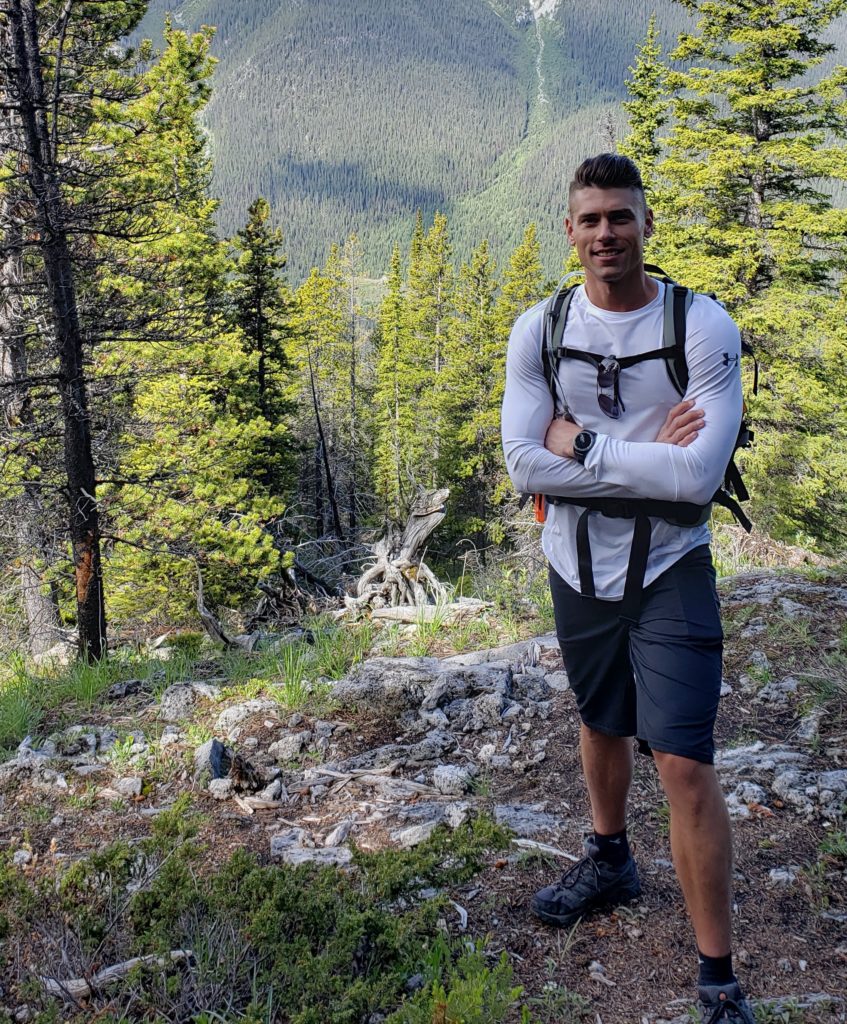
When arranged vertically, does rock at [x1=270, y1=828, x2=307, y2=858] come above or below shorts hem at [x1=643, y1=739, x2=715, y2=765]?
below

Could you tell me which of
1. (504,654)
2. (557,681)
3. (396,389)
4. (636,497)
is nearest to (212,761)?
(557,681)

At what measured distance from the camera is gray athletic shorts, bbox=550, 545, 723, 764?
7.17 feet

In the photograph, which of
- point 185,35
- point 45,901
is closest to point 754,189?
point 185,35

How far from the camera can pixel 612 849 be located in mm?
2711

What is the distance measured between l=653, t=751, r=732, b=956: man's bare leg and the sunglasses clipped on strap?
1050 millimetres

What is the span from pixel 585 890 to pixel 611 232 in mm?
2210

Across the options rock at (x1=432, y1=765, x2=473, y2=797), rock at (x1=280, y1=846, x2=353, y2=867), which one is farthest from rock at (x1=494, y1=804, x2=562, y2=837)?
rock at (x1=280, y1=846, x2=353, y2=867)

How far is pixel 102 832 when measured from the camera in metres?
3.30

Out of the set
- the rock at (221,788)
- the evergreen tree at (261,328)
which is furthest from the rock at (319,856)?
the evergreen tree at (261,328)

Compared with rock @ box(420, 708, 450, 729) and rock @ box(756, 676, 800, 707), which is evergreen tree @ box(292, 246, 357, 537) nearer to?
rock @ box(420, 708, 450, 729)

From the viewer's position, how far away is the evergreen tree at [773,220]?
14.5 metres

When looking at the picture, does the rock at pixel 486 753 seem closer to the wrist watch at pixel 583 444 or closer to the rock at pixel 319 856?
Answer: the rock at pixel 319 856

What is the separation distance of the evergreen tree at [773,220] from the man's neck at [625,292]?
13428 millimetres

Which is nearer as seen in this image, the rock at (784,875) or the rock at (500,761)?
the rock at (784,875)
